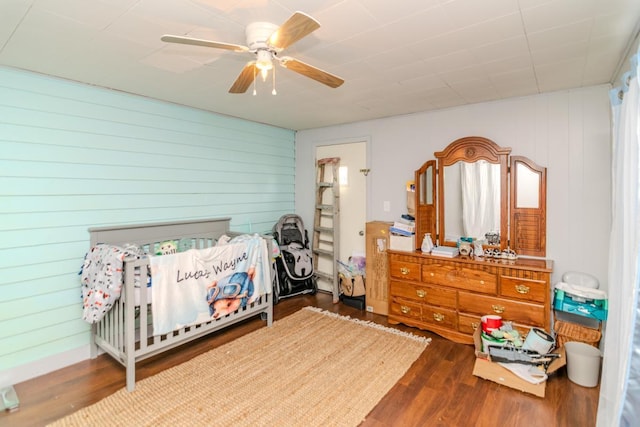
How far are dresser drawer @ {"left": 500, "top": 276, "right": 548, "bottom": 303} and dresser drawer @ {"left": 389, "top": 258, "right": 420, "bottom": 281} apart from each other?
2.59ft

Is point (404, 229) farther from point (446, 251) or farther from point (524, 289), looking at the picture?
point (524, 289)

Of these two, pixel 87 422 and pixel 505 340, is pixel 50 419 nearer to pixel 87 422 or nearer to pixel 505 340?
pixel 87 422

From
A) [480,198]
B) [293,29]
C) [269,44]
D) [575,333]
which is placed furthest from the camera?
[480,198]

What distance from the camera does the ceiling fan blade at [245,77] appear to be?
74.7 inches

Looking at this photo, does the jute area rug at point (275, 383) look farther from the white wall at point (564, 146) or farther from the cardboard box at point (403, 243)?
the white wall at point (564, 146)

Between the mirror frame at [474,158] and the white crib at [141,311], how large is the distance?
1.94 m

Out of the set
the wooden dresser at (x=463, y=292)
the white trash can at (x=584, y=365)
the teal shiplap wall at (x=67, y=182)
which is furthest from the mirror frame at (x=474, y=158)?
the teal shiplap wall at (x=67, y=182)

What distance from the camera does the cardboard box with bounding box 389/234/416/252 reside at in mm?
3527

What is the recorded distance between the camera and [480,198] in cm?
338

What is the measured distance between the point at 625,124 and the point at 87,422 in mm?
3539

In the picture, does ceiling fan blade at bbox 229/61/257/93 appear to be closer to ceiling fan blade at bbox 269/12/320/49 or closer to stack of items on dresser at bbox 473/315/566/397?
ceiling fan blade at bbox 269/12/320/49

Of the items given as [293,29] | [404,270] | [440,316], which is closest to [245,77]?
[293,29]

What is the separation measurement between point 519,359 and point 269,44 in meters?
2.80

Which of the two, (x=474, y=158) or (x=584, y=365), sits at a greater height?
(x=474, y=158)
